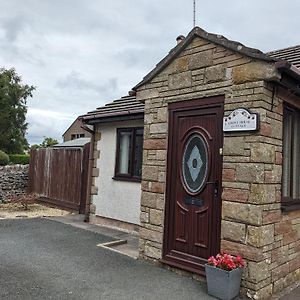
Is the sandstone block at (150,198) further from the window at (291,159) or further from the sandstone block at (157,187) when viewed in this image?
the window at (291,159)

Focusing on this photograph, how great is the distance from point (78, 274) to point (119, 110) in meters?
5.08

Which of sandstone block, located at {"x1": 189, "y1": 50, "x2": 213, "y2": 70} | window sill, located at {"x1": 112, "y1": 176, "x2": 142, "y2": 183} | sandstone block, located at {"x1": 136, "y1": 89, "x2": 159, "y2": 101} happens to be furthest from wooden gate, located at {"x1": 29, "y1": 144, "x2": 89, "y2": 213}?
sandstone block, located at {"x1": 189, "y1": 50, "x2": 213, "y2": 70}

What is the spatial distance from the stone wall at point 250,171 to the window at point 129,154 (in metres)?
3.08

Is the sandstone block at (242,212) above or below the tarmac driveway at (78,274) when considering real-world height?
above

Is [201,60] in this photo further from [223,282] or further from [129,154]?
[129,154]

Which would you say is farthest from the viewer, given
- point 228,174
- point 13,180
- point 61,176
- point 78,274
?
point 13,180

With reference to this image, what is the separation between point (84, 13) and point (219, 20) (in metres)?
3.89

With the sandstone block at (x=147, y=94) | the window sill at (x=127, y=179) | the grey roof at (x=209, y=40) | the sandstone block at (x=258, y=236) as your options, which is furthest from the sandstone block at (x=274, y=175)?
the window sill at (x=127, y=179)

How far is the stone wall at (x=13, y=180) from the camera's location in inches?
533

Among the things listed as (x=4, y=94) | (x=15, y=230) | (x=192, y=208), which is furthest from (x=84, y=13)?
(x=4, y=94)

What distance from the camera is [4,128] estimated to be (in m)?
33.4

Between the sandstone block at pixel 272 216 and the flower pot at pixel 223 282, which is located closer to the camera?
the flower pot at pixel 223 282

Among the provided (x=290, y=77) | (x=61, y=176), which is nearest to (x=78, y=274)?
(x=290, y=77)

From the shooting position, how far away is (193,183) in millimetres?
5418
